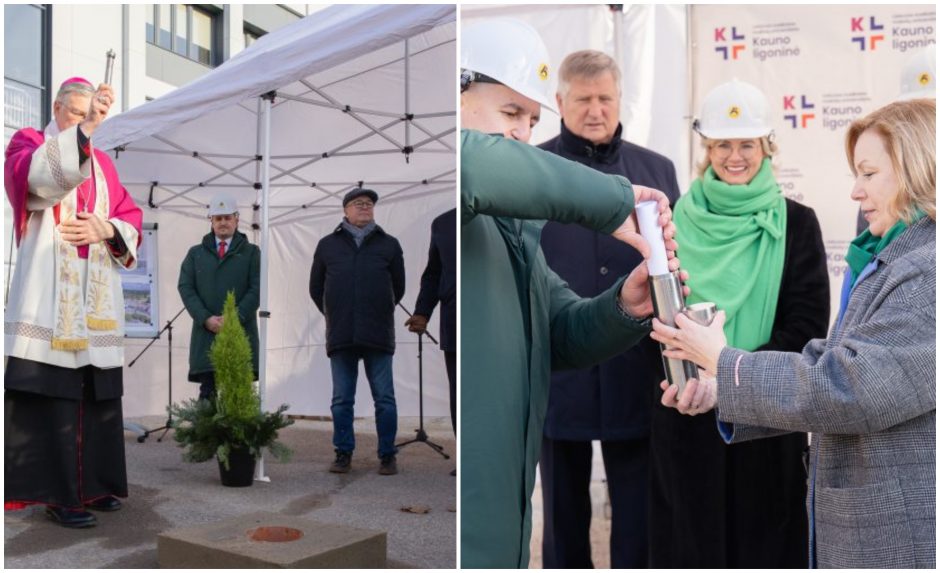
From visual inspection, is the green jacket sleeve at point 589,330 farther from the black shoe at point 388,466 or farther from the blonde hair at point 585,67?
the black shoe at point 388,466

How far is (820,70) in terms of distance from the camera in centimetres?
369

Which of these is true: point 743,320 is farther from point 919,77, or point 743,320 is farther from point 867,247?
point 919,77

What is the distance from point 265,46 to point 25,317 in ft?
4.14

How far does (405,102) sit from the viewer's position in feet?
15.3

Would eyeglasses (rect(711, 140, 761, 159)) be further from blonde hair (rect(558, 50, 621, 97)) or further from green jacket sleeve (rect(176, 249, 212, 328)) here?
green jacket sleeve (rect(176, 249, 212, 328))

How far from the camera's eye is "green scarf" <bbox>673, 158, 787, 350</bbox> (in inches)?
95.8

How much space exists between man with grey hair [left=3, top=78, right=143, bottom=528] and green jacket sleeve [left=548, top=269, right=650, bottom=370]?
1.35 meters

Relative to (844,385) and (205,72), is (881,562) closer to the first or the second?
(844,385)

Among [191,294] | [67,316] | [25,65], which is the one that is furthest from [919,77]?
[191,294]

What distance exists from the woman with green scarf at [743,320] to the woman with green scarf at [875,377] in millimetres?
691

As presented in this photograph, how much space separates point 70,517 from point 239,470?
2.62 ft

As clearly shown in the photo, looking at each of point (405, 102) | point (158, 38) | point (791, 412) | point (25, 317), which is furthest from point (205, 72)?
point (791, 412)

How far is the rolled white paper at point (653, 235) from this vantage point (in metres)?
1.61

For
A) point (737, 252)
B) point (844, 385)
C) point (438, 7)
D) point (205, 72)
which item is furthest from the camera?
point (205, 72)
